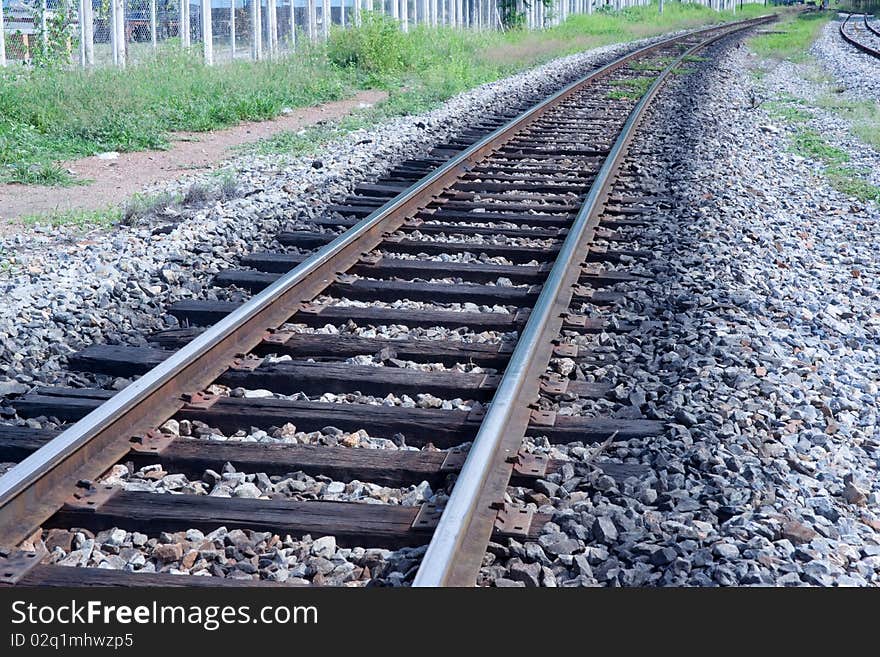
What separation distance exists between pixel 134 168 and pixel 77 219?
9.80 ft

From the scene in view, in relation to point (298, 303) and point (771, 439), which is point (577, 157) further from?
point (771, 439)

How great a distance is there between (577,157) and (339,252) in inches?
209

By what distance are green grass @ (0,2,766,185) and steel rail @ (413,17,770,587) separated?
6.02 m

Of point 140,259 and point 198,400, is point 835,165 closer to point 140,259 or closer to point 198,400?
point 140,259

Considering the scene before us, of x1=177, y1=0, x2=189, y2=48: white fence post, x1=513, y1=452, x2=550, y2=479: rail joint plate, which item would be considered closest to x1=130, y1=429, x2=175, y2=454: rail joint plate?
x1=513, y1=452, x2=550, y2=479: rail joint plate

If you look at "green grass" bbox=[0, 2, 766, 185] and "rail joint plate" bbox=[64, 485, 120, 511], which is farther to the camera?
"green grass" bbox=[0, 2, 766, 185]

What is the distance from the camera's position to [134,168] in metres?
11.6

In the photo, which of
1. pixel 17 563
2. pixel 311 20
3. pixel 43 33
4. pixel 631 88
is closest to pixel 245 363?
pixel 17 563

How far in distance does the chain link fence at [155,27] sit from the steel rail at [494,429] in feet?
35.0

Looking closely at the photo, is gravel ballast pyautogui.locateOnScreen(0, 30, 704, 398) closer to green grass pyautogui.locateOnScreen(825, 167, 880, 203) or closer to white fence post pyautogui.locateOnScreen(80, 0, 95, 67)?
green grass pyautogui.locateOnScreen(825, 167, 880, 203)

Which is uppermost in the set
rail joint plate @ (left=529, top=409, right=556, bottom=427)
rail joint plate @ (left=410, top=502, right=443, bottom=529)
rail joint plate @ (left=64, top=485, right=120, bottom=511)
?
rail joint plate @ (left=529, top=409, right=556, bottom=427)

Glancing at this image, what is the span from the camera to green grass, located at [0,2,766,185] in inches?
490

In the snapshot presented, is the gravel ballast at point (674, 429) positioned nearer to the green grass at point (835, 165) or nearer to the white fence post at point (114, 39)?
the green grass at point (835, 165)

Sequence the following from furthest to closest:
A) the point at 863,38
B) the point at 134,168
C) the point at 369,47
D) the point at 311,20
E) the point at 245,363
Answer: the point at 863,38, the point at 311,20, the point at 369,47, the point at 134,168, the point at 245,363
